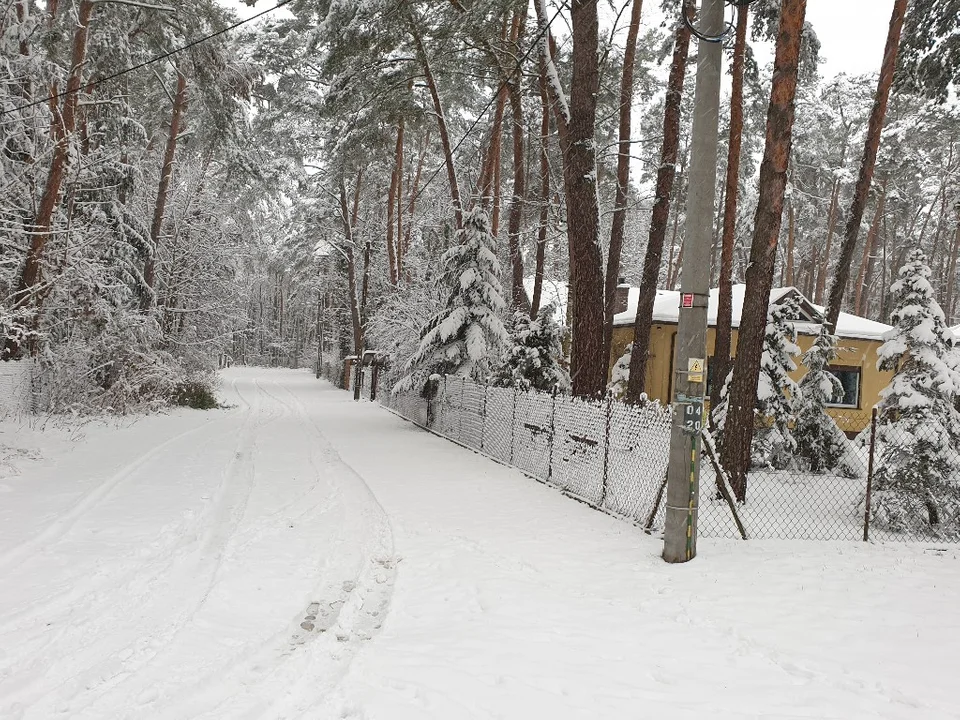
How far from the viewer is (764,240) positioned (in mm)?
8391

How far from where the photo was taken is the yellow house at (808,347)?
786 inches

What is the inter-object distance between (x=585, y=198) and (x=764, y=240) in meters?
3.25

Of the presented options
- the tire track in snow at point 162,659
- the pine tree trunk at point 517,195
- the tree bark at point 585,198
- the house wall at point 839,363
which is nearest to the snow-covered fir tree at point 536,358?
the tree bark at point 585,198

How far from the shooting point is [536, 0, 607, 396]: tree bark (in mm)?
10641

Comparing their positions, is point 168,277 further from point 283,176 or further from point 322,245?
point 322,245

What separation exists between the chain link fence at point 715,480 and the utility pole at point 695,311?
69 centimetres

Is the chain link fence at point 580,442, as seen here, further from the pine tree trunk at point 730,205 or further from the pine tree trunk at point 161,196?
the pine tree trunk at point 161,196

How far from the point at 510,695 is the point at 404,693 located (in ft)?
1.87

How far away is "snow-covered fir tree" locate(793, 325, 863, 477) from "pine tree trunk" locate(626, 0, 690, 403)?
329 cm

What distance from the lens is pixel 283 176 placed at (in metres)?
28.5

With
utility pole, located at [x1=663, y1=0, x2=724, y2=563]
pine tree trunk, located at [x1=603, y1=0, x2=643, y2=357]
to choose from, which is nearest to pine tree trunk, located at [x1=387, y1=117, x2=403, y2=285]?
pine tree trunk, located at [x1=603, y1=0, x2=643, y2=357]

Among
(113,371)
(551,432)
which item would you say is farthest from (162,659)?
(113,371)

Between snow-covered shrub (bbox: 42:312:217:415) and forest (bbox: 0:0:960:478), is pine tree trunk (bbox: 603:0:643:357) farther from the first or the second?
snow-covered shrub (bbox: 42:312:217:415)

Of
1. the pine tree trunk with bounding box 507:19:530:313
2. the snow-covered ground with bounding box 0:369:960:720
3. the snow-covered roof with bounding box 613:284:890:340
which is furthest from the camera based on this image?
the snow-covered roof with bounding box 613:284:890:340
